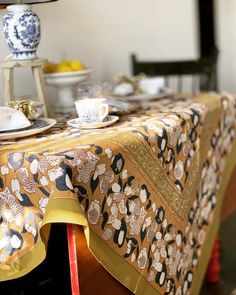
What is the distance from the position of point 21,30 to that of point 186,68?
96 centimetres

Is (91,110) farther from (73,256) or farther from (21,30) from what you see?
(73,256)

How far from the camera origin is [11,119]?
107cm

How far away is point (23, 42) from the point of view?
1.16 metres

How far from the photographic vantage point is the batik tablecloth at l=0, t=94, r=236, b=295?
2.90 ft

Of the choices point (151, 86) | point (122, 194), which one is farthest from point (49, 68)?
point (122, 194)

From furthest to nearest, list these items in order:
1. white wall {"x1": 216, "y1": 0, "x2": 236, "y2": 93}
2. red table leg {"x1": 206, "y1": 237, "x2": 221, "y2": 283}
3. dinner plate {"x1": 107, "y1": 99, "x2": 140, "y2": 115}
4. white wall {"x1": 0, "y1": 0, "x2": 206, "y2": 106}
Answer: white wall {"x1": 216, "y1": 0, "x2": 236, "y2": 93} < red table leg {"x1": 206, "y1": 237, "x2": 221, "y2": 283} < white wall {"x1": 0, "y1": 0, "x2": 206, "y2": 106} < dinner plate {"x1": 107, "y1": 99, "x2": 140, "y2": 115}

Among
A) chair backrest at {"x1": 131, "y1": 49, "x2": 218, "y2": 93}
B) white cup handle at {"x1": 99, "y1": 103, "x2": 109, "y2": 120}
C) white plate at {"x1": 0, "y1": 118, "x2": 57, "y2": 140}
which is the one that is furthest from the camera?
chair backrest at {"x1": 131, "y1": 49, "x2": 218, "y2": 93}

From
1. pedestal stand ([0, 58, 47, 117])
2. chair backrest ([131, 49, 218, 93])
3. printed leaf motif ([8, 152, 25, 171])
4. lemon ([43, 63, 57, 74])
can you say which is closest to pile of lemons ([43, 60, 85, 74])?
lemon ([43, 63, 57, 74])

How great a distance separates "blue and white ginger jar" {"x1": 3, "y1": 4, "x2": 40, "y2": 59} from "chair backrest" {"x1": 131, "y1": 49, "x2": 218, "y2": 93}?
843 millimetres

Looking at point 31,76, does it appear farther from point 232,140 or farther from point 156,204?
point 232,140

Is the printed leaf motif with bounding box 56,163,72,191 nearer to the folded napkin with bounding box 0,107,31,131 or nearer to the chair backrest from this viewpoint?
the folded napkin with bounding box 0,107,31,131

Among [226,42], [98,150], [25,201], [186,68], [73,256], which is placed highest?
[226,42]

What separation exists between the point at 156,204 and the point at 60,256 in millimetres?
303

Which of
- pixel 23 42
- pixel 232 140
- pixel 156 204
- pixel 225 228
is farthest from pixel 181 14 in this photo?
pixel 156 204
